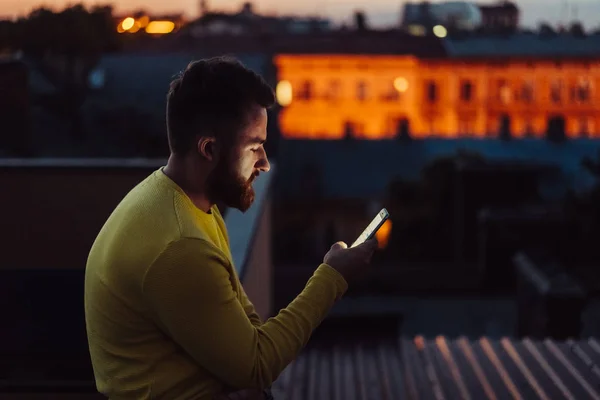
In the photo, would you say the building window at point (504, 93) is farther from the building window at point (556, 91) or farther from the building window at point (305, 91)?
the building window at point (305, 91)

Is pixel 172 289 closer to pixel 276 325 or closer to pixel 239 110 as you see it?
pixel 276 325

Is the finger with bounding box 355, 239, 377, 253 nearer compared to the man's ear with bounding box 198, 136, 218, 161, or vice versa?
the man's ear with bounding box 198, 136, 218, 161

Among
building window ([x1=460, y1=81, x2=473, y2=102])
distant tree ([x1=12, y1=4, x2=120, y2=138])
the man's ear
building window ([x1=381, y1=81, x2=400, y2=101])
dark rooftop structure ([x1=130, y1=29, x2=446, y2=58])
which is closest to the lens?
the man's ear

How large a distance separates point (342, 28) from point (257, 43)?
5548mm

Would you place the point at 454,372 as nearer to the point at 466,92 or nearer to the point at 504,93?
the point at 466,92

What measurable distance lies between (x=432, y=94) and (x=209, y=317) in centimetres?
4933

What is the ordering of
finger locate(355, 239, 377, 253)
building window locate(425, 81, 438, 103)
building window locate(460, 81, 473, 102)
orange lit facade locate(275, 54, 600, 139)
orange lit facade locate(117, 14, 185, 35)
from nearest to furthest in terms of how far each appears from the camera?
1. finger locate(355, 239, 377, 253)
2. orange lit facade locate(117, 14, 185, 35)
3. orange lit facade locate(275, 54, 600, 139)
4. building window locate(425, 81, 438, 103)
5. building window locate(460, 81, 473, 102)

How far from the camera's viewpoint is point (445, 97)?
168ft

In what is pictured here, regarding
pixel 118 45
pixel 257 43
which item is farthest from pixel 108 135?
pixel 257 43

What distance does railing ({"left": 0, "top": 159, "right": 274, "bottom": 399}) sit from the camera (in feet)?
11.6

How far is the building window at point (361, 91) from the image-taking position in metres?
48.5

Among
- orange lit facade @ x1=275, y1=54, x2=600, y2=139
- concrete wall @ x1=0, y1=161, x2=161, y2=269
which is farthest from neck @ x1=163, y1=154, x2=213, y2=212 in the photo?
orange lit facade @ x1=275, y1=54, x2=600, y2=139

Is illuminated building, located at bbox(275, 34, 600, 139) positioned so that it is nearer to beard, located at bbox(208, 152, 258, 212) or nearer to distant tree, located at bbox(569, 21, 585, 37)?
distant tree, located at bbox(569, 21, 585, 37)

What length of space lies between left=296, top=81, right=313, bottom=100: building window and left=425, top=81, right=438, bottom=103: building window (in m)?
6.09
